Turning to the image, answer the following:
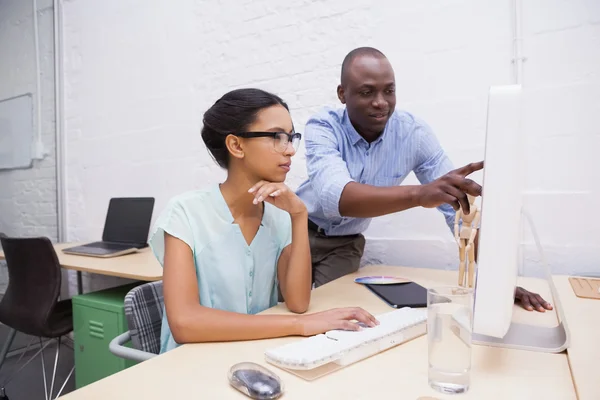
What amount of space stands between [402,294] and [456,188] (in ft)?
1.30

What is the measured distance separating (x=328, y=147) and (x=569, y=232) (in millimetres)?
971

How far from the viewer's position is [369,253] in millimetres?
1974

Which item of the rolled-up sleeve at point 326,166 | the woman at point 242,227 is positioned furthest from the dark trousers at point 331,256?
the woman at point 242,227

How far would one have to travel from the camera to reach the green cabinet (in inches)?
70.2

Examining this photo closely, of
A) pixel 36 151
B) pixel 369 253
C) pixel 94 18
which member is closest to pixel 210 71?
pixel 94 18

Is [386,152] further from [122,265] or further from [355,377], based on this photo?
[122,265]

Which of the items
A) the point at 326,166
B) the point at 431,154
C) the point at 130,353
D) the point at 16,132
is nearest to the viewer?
the point at 130,353

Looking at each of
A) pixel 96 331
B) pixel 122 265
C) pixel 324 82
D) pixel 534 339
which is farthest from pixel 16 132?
pixel 534 339

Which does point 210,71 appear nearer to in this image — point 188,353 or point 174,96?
point 174,96

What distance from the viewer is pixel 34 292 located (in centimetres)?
197

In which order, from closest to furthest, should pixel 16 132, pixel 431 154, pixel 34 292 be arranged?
pixel 431 154
pixel 34 292
pixel 16 132

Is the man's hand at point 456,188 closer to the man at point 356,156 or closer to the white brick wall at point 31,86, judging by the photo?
the man at point 356,156

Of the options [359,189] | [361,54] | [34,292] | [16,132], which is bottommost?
[34,292]

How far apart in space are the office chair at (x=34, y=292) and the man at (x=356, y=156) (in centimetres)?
122
